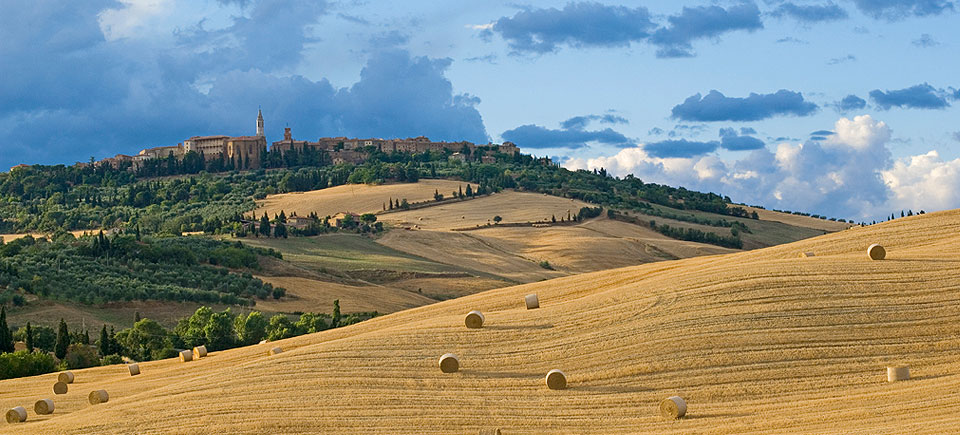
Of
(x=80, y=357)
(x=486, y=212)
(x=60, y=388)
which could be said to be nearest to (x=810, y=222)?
(x=486, y=212)

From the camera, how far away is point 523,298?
126 feet

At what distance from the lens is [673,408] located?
87.9 feet

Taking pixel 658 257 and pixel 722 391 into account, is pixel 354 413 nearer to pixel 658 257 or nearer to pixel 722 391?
pixel 722 391

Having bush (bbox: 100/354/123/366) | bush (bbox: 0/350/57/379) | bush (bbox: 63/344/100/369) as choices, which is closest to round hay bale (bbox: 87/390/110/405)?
bush (bbox: 0/350/57/379)

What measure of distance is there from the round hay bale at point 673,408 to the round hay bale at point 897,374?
17.3 feet

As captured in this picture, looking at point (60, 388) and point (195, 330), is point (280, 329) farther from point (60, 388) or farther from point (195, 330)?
point (60, 388)

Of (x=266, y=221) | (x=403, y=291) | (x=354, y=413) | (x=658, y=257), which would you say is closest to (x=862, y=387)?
(x=354, y=413)

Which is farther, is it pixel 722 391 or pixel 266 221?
pixel 266 221

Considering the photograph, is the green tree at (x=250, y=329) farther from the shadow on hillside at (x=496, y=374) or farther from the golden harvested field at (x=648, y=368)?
the shadow on hillside at (x=496, y=374)

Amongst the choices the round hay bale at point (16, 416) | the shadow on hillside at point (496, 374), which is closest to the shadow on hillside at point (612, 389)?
the shadow on hillside at point (496, 374)

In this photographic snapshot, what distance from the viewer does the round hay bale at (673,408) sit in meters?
26.7

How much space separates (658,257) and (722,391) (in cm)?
11818

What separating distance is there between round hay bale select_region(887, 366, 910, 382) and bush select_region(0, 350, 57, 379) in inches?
1540

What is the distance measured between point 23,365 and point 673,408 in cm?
3672
